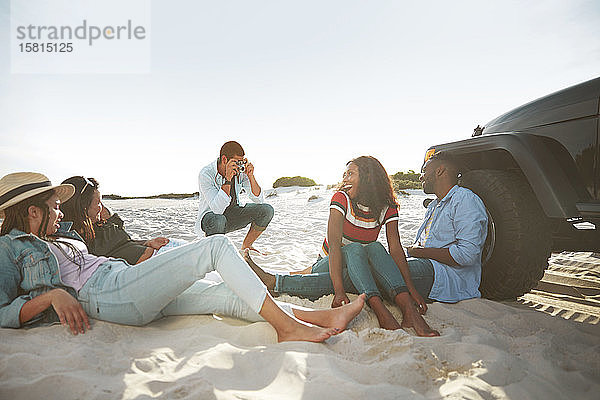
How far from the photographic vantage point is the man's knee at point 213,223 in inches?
A: 186

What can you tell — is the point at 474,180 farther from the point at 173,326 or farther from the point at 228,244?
the point at 173,326

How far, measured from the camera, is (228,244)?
A: 86.4 inches

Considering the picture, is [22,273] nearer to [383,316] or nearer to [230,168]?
[383,316]

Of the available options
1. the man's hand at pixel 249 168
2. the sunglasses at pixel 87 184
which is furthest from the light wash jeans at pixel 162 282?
the man's hand at pixel 249 168

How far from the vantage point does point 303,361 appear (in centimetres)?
184

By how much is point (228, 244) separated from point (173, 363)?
0.71 m

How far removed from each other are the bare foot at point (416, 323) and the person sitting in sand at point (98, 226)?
2.36 meters

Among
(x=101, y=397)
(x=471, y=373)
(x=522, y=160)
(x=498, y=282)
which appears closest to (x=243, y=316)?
(x=101, y=397)

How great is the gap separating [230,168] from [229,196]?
1.33 feet

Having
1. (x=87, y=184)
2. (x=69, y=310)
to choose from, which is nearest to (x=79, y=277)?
(x=69, y=310)

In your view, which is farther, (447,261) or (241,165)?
(241,165)

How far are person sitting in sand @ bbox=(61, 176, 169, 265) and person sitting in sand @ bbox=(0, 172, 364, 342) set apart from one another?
1.92ft

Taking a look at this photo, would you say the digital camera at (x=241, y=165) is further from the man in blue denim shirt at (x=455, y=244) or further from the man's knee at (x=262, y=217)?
the man in blue denim shirt at (x=455, y=244)

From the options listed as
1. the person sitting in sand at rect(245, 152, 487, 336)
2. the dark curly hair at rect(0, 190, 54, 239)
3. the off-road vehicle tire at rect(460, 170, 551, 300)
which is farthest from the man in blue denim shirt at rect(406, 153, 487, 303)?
the dark curly hair at rect(0, 190, 54, 239)
